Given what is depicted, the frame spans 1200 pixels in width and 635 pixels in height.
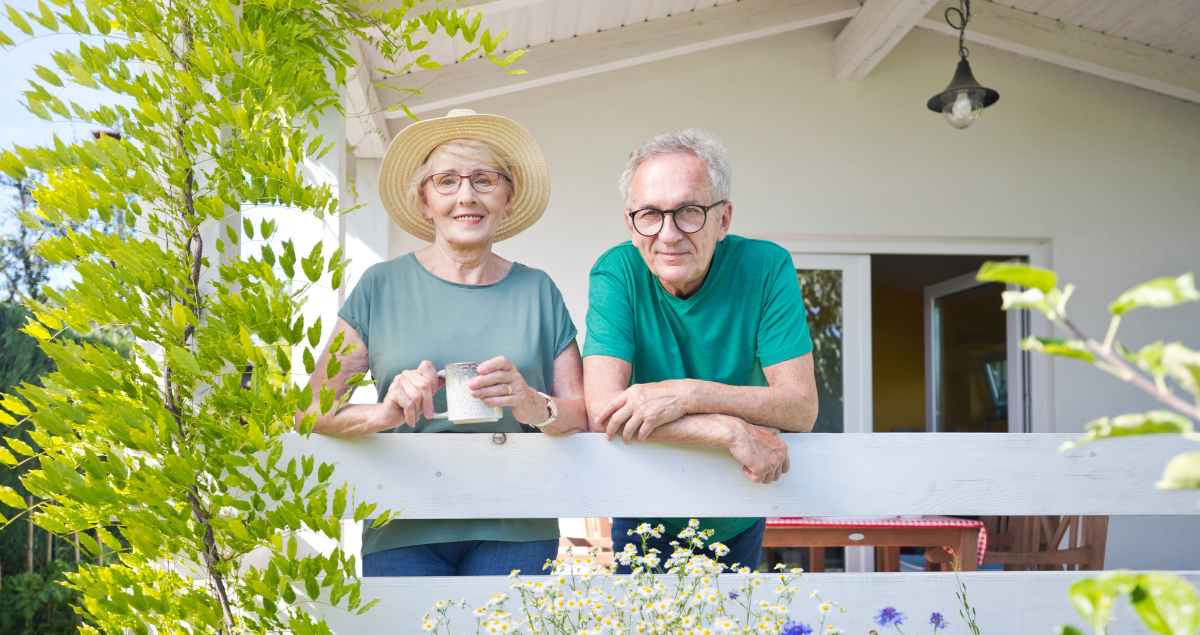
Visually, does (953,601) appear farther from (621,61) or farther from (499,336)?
(621,61)

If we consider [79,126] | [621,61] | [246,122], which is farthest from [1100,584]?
[621,61]

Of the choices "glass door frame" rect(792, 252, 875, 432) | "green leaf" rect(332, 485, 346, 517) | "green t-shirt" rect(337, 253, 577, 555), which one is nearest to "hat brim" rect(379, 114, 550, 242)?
"green t-shirt" rect(337, 253, 577, 555)

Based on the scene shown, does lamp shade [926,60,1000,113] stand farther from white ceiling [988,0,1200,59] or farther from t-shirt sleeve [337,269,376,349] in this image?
t-shirt sleeve [337,269,376,349]

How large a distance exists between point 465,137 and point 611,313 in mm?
509

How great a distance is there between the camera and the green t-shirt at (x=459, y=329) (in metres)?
1.46

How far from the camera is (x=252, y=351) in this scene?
908 mm

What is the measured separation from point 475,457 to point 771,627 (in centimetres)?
51

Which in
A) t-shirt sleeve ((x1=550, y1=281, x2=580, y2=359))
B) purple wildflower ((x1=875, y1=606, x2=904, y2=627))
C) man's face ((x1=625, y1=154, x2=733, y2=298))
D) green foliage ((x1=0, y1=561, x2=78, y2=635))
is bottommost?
green foliage ((x1=0, y1=561, x2=78, y2=635))

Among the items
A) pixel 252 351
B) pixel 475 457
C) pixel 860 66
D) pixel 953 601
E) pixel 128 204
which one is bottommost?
pixel 953 601

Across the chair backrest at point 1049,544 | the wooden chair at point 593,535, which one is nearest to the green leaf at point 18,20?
the wooden chair at point 593,535

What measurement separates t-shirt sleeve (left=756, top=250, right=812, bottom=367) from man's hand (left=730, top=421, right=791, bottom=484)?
0.62ft

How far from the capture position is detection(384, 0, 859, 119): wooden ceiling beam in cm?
384

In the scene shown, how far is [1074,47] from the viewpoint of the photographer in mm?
4312

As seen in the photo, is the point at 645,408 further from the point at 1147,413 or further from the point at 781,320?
the point at 1147,413
